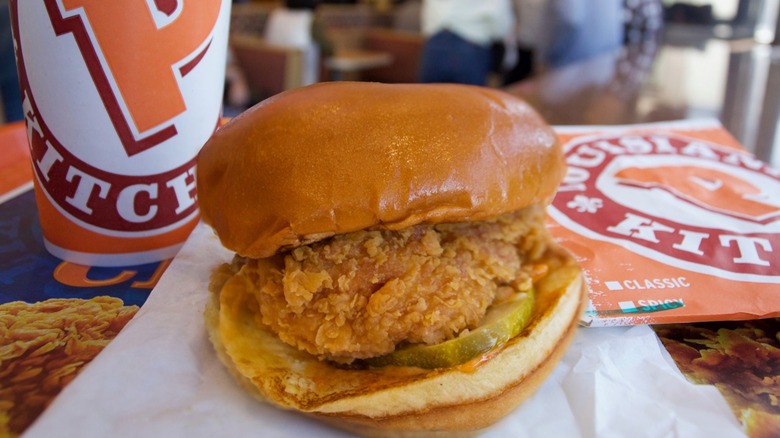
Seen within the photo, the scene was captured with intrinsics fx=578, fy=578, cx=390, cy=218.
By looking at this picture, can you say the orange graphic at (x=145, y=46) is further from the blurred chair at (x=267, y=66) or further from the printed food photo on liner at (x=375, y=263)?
the blurred chair at (x=267, y=66)

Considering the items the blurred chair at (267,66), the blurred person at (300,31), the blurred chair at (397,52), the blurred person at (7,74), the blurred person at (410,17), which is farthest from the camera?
the blurred person at (410,17)

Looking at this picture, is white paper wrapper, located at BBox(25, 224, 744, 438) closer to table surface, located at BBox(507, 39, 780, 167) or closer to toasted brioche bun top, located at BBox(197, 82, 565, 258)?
toasted brioche bun top, located at BBox(197, 82, 565, 258)

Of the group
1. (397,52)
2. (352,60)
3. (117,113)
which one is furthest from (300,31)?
(117,113)

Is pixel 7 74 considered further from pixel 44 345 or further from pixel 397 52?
pixel 397 52

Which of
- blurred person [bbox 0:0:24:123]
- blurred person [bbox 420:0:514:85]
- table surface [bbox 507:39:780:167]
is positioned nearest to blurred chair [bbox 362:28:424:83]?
blurred person [bbox 420:0:514:85]

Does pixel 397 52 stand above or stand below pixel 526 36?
below

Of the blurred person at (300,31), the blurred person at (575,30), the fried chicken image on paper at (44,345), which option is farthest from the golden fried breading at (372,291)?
the blurred person at (300,31)
